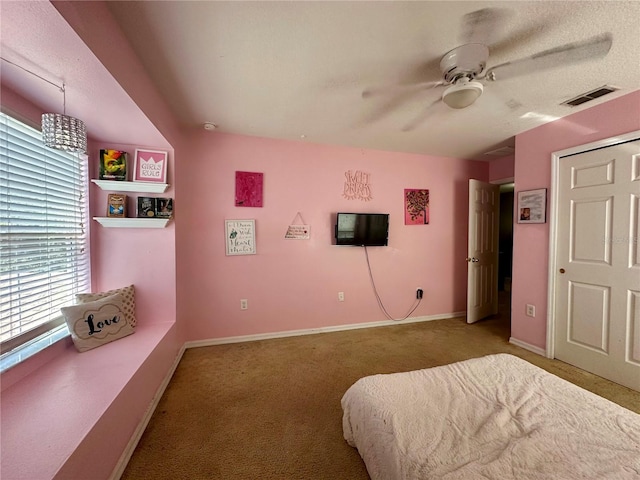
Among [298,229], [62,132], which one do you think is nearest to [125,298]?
[62,132]

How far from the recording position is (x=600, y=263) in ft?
6.81

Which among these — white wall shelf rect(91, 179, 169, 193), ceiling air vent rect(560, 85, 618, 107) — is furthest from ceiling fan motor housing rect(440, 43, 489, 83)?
white wall shelf rect(91, 179, 169, 193)

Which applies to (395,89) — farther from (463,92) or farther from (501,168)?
(501,168)

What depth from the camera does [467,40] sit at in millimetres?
1361

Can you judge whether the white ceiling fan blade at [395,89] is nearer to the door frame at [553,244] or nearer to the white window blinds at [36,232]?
the door frame at [553,244]

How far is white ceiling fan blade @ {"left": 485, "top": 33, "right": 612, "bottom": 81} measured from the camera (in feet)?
3.48

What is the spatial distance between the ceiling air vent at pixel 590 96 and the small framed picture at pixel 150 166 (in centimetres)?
348

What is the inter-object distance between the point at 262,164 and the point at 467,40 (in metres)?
2.08

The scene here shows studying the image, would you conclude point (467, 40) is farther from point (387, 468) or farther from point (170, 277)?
point (170, 277)

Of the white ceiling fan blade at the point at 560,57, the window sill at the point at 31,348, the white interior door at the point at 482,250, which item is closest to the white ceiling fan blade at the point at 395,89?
the white ceiling fan blade at the point at 560,57

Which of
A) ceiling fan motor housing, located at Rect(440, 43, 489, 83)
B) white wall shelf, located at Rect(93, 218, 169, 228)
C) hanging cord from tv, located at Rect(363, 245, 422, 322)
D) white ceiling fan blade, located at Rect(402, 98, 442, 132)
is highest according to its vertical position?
white ceiling fan blade, located at Rect(402, 98, 442, 132)

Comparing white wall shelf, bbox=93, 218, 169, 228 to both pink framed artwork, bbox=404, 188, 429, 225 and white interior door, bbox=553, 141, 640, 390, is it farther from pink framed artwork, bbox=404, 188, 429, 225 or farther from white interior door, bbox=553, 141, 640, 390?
white interior door, bbox=553, 141, 640, 390

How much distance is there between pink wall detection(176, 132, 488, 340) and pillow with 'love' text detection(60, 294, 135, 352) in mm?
574

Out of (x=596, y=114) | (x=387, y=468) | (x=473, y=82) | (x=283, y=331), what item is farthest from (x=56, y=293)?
(x=596, y=114)
